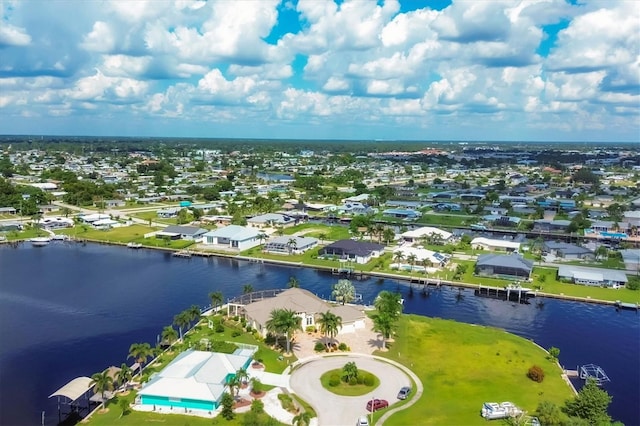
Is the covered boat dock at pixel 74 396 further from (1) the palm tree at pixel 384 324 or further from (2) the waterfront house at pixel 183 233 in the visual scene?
(2) the waterfront house at pixel 183 233

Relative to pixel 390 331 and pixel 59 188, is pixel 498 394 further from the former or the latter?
pixel 59 188

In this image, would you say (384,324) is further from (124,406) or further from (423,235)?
(423,235)

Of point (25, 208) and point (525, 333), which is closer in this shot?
point (525, 333)

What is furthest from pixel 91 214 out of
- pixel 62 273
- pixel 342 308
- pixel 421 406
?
pixel 421 406

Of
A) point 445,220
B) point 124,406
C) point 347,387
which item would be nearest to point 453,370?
point 347,387

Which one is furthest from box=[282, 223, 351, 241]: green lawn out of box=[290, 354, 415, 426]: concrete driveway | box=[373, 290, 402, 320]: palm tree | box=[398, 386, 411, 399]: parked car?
box=[398, 386, 411, 399]: parked car

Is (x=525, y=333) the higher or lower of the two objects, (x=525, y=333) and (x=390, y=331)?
the lower

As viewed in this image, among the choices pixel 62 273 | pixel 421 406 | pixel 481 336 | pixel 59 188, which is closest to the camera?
pixel 421 406

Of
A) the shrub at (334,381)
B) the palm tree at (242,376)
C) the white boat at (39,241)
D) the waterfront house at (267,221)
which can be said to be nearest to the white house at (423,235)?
the waterfront house at (267,221)
